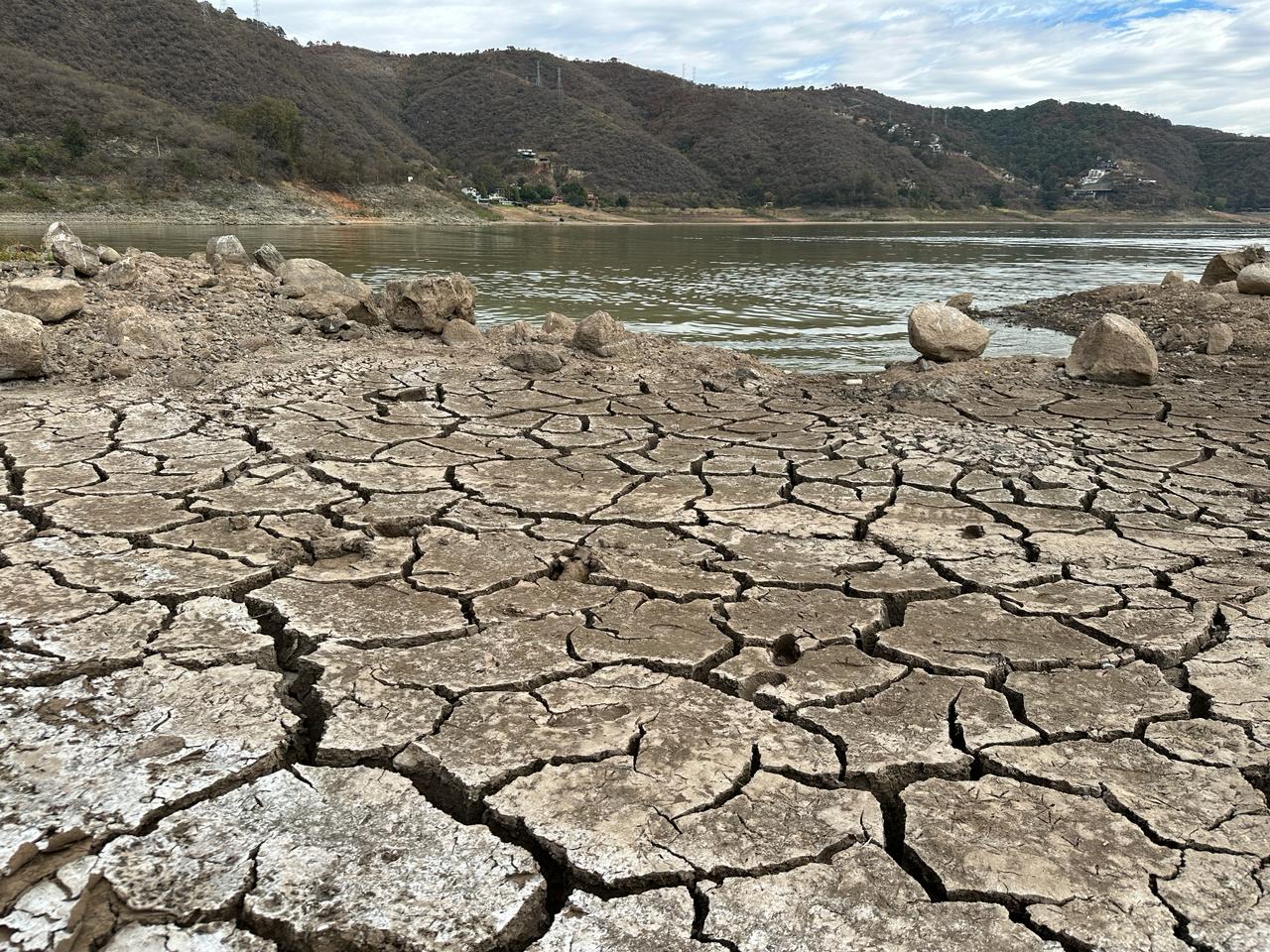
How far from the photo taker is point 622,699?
7.64ft

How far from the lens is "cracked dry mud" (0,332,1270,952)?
164 cm

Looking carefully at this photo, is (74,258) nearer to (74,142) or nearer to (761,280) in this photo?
(761,280)

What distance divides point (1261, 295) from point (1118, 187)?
8897 cm

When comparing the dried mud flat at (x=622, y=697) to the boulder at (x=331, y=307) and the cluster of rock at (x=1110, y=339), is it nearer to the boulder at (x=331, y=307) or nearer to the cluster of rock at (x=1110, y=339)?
the cluster of rock at (x=1110, y=339)

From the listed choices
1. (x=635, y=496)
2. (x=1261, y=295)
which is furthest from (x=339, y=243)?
(x=635, y=496)

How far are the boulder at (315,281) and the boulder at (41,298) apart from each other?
1.86 meters

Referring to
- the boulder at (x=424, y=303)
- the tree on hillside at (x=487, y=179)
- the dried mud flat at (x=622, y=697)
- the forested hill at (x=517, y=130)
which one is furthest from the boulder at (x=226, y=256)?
the tree on hillside at (x=487, y=179)

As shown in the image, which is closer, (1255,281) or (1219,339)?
(1219,339)

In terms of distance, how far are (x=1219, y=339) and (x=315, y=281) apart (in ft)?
24.9

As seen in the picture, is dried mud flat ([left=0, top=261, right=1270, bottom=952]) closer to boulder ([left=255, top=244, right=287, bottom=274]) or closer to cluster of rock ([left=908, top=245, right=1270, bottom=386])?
cluster of rock ([left=908, top=245, right=1270, bottom=386])

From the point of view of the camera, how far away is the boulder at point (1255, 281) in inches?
354

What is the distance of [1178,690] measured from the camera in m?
2.41

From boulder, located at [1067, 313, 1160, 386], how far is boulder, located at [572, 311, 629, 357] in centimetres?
334

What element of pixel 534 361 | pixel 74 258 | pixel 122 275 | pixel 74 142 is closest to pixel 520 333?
pixel 534 361
